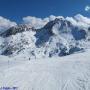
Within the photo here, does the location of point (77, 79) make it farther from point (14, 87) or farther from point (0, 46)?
point (0, 46)

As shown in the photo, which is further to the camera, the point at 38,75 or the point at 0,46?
the point at 0,46

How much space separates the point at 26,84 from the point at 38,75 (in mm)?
7814

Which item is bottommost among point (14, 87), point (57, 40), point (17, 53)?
point (14, 87)

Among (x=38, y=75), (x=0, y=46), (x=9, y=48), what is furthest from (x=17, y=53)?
(x=38, y=75)

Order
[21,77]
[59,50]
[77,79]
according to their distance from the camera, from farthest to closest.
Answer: [59,50] → [21,77] → [77,79]

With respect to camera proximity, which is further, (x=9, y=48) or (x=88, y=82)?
(x=9, y=48)

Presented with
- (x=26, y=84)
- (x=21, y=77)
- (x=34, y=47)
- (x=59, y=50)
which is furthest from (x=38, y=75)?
(x=34, y=47)

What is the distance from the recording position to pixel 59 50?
171m

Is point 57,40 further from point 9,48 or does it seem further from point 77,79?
point 77,79

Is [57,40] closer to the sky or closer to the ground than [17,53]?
closer to the sky

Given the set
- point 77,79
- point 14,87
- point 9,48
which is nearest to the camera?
point 14,87

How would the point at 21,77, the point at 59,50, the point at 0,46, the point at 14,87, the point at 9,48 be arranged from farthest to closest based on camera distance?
the point at 0,46, the point at 9,48, the point at 59,50, the point at 21,77, the point at 14,87

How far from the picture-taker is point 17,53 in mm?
171250

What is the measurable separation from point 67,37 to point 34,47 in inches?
1246
